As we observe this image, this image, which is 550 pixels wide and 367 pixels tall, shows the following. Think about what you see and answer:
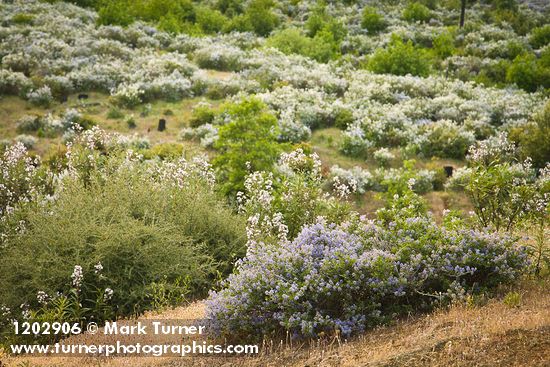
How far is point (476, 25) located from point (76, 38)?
71.6 ft

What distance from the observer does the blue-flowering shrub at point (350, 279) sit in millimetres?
6004

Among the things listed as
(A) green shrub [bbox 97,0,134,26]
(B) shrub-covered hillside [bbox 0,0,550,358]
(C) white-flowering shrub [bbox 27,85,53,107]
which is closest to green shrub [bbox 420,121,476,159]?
(B) shrub-covered hillside [bbox 0,0,550,358]

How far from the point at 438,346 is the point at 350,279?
47.0 inches

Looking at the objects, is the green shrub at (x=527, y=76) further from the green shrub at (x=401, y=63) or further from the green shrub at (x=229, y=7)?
the green shrub at (x=229, y=7)

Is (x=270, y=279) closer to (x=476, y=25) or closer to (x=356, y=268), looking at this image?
(x=356, y=268)

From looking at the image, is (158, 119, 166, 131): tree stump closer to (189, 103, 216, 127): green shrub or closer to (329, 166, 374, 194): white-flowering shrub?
(189, 103, 216, 127): green shrub

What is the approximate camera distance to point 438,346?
204 inches

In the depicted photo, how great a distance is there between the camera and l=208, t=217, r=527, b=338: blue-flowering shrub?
6.00m

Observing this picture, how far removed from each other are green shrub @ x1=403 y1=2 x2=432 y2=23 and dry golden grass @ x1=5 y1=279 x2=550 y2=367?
3256cm

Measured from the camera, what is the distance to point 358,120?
18.8 meters

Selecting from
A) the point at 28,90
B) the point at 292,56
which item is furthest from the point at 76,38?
the point at 292,56

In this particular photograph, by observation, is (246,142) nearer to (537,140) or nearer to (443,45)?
(537,140)

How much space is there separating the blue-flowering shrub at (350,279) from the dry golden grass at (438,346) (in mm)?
213

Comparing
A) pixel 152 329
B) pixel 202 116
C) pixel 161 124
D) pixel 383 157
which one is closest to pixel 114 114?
pixel 161 124
